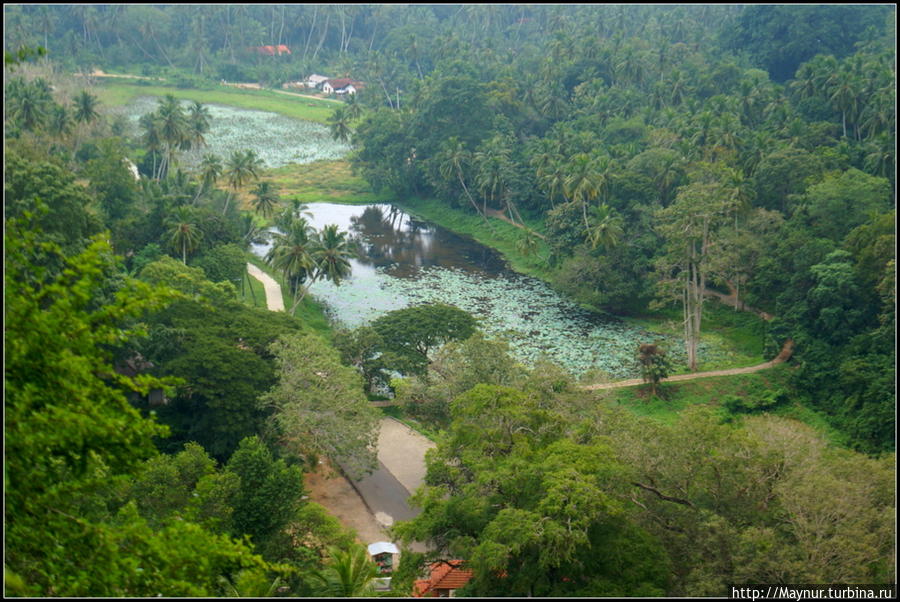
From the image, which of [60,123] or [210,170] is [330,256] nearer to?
[210,170]

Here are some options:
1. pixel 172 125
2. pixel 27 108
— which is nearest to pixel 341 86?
pixel 172 125

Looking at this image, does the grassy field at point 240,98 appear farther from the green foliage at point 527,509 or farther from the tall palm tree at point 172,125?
the green foliage at point 527,509

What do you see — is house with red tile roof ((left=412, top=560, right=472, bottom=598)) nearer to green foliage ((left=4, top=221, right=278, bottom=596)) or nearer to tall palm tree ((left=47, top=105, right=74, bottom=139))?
green foliage ((left=4, top=221, right=278, bottom=596))

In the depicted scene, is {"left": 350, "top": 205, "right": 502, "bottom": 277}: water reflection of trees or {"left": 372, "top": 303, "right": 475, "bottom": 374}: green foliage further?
{"left": 350, "top": 205, "right": 502, "bottom": 277}: water reflection of trees

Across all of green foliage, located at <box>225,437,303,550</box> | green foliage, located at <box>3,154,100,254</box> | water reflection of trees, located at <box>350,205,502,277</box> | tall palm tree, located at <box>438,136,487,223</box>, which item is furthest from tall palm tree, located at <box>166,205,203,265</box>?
tall palm tree, located at <box>438,136,487,223</box>

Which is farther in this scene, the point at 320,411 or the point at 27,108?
the point at 27,108

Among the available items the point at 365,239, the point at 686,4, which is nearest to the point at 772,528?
the point at 365,239
